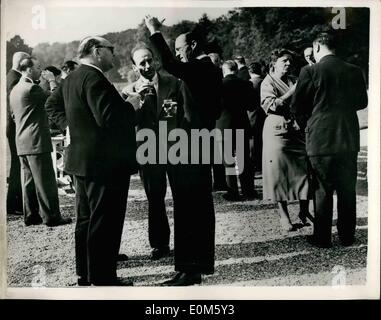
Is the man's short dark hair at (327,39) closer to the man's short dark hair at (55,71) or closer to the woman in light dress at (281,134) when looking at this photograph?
the woman in light dress at (281,134)

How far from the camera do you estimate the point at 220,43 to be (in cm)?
323

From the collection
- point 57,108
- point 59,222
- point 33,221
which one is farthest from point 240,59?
point 33,221

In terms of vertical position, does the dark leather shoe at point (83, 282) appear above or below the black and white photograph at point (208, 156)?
below

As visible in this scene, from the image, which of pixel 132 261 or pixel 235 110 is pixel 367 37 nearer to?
pixel 235 110

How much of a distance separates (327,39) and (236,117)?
0.76 metres

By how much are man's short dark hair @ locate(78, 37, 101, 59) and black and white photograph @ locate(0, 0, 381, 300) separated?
0.08 ft

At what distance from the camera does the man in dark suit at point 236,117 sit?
3.23m

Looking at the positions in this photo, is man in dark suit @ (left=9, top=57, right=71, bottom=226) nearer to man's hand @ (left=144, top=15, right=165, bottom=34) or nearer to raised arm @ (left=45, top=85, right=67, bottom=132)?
raised arm @ (left=45, top=85, right=67, bottom=132)

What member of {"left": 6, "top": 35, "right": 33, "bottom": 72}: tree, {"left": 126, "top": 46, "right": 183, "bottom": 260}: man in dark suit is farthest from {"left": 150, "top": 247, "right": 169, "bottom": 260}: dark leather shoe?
{"left": 6, "top": 35, "right": 33, "bottom": 72}: tree

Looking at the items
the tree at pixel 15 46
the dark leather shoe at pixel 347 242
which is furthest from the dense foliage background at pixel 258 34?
the dark leather shoe at pixel 347 242

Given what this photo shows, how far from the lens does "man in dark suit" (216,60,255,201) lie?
3227mm

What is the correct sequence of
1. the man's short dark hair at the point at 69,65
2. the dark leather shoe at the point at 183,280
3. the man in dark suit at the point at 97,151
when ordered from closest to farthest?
the man in dark suit at the point at 97,151 < the man's short dark hair at the point at 69,65 < the dark leather shoe at the point at 183,280

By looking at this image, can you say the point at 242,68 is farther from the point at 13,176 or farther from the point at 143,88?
the point at 13,176

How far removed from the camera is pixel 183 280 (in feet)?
10.7
